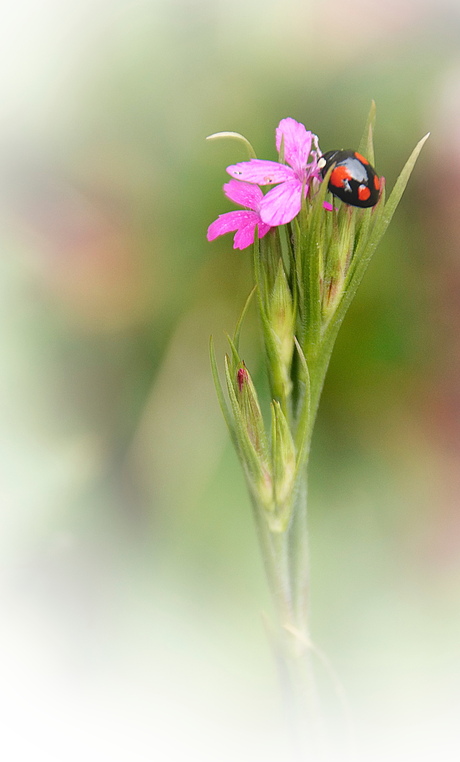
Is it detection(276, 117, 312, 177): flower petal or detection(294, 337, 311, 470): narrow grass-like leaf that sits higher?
detection(276, 117, 312, 177): flower petal

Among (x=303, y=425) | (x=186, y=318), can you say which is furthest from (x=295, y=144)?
(x=186, y=318)

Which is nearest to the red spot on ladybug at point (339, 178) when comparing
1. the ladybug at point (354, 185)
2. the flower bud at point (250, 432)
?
the ladybug at point (354, 185)

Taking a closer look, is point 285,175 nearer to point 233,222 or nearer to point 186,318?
point 233,222

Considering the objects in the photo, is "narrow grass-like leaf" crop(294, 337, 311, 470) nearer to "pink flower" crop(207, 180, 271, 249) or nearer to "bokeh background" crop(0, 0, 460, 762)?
"pink flower" crop(207, 180, 271, 249)

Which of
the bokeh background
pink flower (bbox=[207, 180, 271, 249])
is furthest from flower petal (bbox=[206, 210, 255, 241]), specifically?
the bokeh background

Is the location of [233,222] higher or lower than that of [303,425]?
higher
